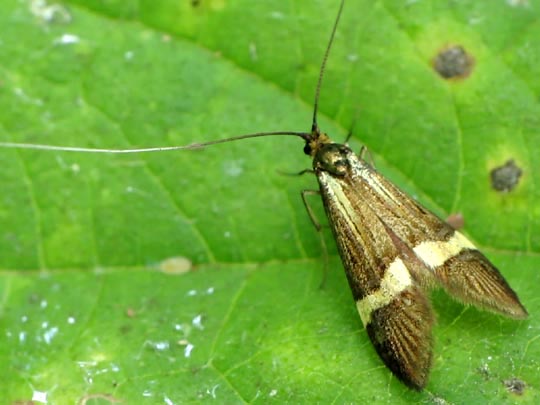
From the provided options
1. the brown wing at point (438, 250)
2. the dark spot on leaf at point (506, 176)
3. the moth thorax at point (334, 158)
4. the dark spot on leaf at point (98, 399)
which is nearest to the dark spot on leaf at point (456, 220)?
the brown wing at point (438, 250)

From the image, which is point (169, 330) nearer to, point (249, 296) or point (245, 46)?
point (249, 296)

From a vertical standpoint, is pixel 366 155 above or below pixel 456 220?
above

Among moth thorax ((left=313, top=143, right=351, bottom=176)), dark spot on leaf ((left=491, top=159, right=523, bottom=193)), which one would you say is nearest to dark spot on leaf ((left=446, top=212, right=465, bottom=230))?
dark spot on leaf ((left=491, top=159, right=523, bottom=193))

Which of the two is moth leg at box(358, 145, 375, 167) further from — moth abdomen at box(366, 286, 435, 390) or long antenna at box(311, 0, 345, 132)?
moth abdomen at box(366, 286, 435, 390)

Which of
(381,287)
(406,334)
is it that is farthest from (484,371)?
(381,287)

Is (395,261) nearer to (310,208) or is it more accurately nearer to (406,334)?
(406,334)

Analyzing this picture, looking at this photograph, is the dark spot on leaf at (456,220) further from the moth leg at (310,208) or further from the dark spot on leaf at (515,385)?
the dark spot on leaf at (515,385)
